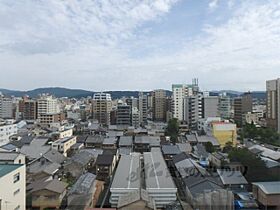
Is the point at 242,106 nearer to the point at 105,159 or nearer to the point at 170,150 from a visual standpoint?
the point at 170,150

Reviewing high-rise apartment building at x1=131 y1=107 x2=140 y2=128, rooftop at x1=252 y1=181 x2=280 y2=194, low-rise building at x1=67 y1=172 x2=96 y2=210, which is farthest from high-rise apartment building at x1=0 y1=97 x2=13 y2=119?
rooftop at x1=252 y1=181 x2=280 y2=194

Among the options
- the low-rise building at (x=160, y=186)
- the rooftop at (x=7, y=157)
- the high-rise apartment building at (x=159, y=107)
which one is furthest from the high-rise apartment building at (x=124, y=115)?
the rooftop at (x=7, y=157)

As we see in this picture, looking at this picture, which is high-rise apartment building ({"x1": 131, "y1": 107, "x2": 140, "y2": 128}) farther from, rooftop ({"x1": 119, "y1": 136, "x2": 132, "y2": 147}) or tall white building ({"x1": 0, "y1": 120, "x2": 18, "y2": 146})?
tall white building ({"x1": 0, "y1": 120, "x2": 18, "y2": 146})

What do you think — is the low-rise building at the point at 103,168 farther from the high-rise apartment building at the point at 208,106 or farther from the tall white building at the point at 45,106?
the tall white building at the point at 45,106

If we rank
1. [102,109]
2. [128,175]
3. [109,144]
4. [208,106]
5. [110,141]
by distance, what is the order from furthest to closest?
[102,109] < [208,106] < [110,141] < [109,144] < [128,175]

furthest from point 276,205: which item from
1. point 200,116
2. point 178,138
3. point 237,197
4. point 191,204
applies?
point 200,116

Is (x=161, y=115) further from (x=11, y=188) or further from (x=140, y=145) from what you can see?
(x=11, y=188)

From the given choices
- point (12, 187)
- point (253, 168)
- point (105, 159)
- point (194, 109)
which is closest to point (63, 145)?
point (105, 159)
